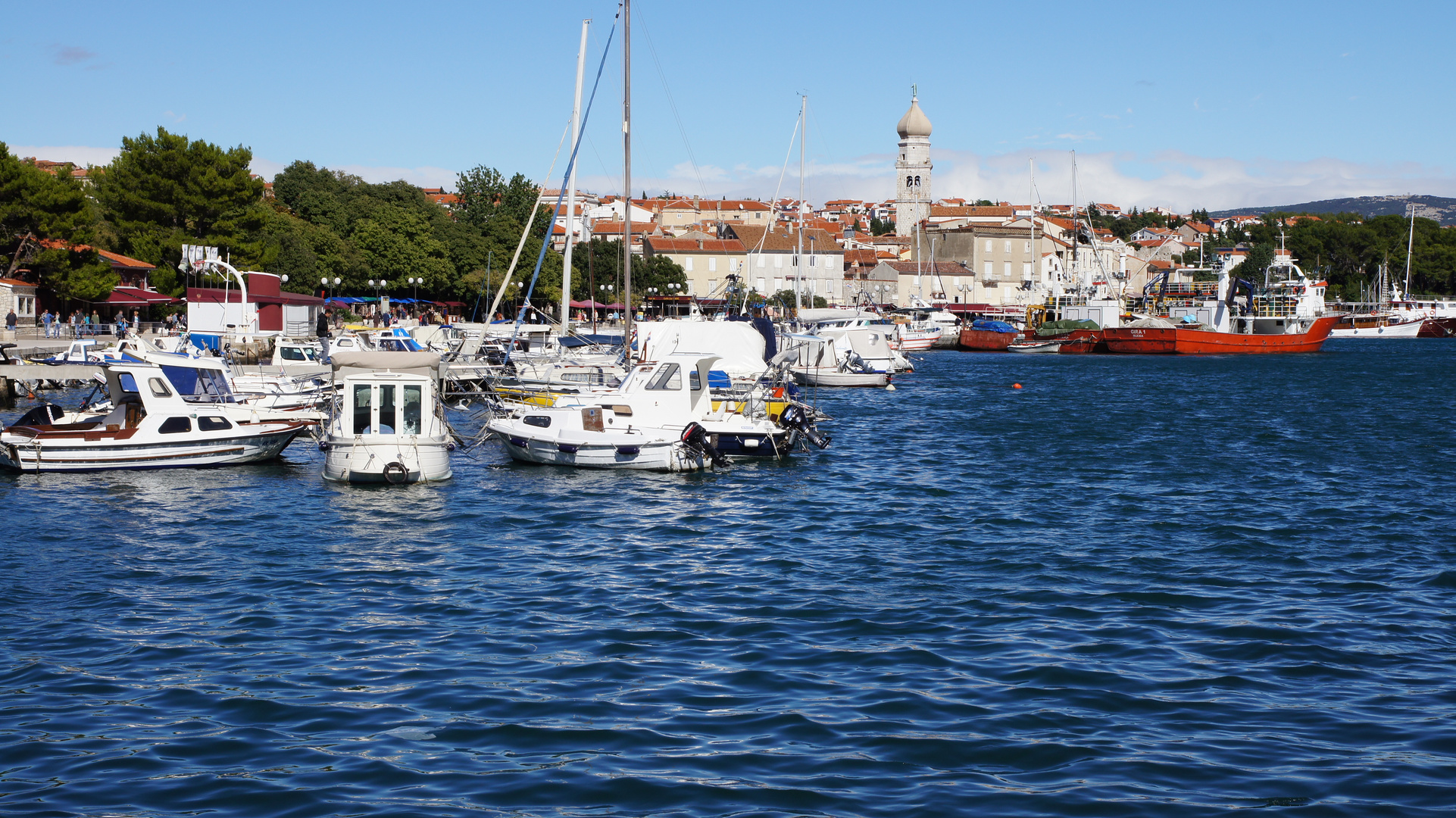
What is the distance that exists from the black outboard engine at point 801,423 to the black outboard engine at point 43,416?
15.0 meters

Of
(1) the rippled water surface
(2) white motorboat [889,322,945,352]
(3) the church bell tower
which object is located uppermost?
(3) the church bell tower

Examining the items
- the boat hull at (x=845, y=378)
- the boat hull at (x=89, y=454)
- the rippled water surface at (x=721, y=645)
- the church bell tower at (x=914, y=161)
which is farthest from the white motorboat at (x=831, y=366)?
the church bell tower at (x=914, y=161)

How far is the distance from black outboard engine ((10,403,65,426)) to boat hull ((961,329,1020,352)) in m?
78.0

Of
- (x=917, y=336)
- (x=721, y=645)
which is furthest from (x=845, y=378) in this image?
(x=917, y=336)

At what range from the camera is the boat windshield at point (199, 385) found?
1005 inches

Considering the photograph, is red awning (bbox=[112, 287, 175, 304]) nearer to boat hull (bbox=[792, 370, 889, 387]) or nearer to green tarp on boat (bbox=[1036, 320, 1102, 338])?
boat hull (bbox=[792, 370, 889, 387])

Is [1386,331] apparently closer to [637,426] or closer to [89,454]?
[637,426]

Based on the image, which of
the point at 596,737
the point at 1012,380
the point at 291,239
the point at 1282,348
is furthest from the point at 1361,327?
the point at 596,737

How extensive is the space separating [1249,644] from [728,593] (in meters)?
5.88

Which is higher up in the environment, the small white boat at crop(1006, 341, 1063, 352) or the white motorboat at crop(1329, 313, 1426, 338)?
the white motorboat at crop(1329, 313, 1426, 338)

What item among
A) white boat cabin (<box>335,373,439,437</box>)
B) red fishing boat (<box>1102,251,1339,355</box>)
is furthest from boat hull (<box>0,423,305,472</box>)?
red fishing boat (<box>1102,251,1339,355</box>)

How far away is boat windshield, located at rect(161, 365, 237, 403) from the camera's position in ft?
83.8

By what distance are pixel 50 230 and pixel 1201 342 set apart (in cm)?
6895

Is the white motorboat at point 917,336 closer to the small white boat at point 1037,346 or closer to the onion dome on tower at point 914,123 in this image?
the small white boat at point 1037,346
